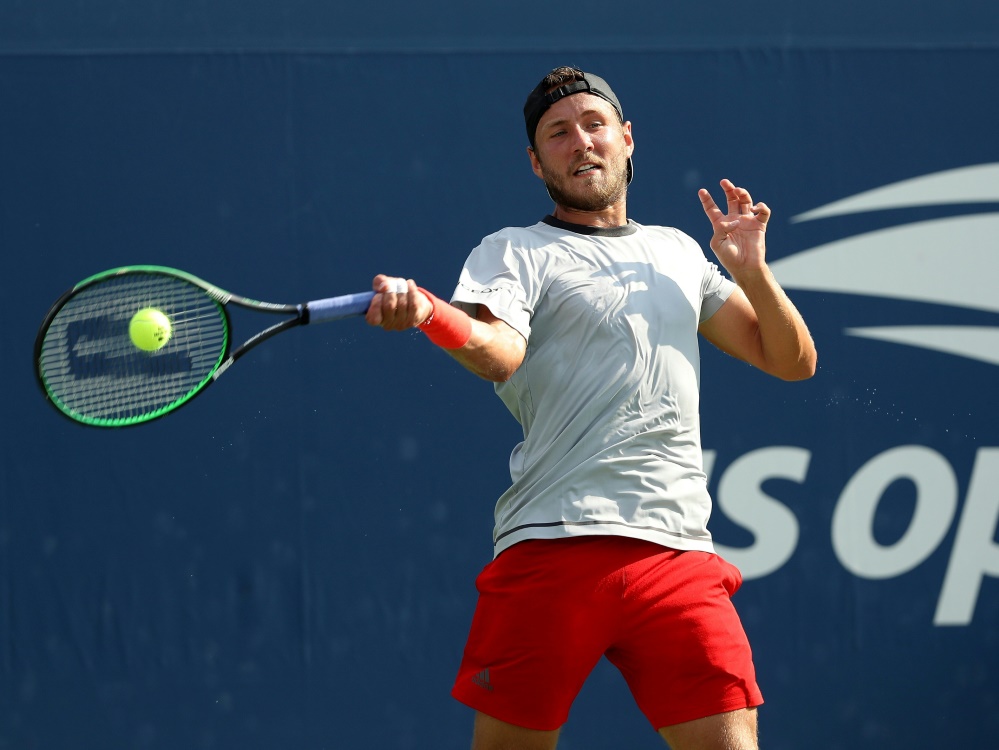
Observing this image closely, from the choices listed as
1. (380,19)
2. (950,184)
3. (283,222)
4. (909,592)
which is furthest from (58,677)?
(950,184)

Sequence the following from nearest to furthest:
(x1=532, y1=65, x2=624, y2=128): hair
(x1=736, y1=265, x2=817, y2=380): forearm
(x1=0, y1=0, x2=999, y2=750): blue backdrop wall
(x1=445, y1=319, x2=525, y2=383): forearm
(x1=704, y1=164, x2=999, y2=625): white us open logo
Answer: (x1=445, y1=319, x2=525, y2=383): forearm
(x1=736, y1=265, x2=817, y2=380): forearm
(x1=532, y1=65, x2=624, y2=128): hair
(x1=0, y1=0, x2=999, y2=750): blue backdrop wall
(x1=704, y1=164, x2=999, y2=625): white us open logo

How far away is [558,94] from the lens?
98.7 inches

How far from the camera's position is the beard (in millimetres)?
2453

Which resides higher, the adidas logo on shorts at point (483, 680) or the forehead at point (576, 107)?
the forehead at point (576, 107)

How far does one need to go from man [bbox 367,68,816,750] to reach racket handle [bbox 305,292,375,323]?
13 cm

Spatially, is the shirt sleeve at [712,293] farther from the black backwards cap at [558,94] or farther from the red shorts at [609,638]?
the red shorts at [609,638]

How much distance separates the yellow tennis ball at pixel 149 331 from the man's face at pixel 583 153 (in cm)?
83

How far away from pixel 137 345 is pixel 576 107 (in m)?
0.99

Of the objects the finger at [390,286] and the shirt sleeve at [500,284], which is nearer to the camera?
the finger at [390,286]

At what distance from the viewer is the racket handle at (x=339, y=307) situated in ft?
6.79

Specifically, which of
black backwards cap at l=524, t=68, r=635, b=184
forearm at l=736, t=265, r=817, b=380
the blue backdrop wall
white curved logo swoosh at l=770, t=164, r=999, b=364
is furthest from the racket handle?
white curved logo swoosh at l=770, t=164, r=999, b=364

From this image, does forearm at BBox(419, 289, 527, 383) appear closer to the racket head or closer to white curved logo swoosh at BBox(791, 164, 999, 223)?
the racket head

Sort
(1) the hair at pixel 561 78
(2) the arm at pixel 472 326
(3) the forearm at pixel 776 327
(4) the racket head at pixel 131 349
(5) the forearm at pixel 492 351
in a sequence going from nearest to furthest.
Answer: (2) the arm at pixel 472 326 < (5) the forearm at pixel 492 351 < (4) the racket head at pixel 131 349 < (3) the forearm at pixel 776 327 < (1) the hair at pixel 561 78

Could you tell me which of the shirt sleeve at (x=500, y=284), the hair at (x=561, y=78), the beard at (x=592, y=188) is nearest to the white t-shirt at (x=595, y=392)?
the shirt sleeve at (x=500, y=284)
